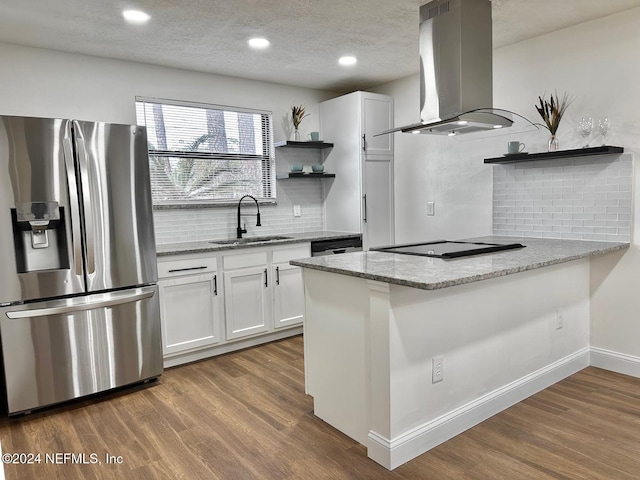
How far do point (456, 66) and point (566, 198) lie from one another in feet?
4.71

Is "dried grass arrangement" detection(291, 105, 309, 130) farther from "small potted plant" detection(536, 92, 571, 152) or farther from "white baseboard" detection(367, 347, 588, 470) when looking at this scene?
"white baseboard" detection(367, 347, 588, 470)

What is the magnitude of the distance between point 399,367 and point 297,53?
2610 mm

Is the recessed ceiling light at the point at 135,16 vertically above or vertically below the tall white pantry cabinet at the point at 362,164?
above

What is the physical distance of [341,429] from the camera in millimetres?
2418

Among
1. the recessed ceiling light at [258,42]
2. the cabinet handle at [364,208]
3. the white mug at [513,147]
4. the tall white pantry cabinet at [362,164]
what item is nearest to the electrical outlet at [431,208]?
the tall white pantry cabinet at [362,164]

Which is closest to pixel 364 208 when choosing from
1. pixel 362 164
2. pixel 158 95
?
pixel 362 164

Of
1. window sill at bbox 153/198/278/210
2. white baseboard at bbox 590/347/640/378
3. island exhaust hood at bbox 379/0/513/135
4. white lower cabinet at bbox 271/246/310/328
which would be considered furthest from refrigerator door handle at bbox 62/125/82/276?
white baseboard at bbox 590/347/640/378

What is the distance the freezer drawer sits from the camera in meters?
2.71

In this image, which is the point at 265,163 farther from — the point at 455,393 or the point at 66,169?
the point at 455,393

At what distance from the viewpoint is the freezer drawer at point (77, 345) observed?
8.87 feet

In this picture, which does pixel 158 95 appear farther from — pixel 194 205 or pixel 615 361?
pixel 615 361

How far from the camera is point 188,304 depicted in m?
3.51

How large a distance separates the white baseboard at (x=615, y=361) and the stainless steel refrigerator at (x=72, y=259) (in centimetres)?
319

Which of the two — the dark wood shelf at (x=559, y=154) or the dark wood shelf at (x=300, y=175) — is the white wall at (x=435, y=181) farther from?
the dark wood shelf at (x=300, y=175)
